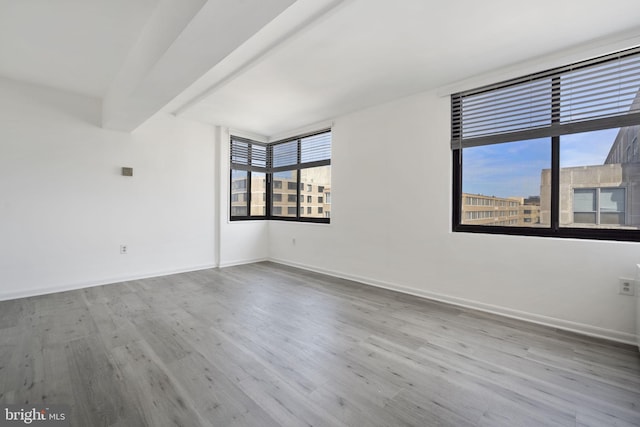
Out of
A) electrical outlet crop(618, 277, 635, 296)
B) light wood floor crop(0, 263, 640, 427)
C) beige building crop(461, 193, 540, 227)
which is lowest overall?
light wood floor crop(0, 263, 640, 427)

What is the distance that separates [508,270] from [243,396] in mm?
2720

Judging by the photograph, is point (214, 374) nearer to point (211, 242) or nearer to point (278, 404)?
point (278, 404)

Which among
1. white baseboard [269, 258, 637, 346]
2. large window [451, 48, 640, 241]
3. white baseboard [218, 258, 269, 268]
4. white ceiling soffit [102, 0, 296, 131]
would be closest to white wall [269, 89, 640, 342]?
white baseboard [269, 258, 637, 346]

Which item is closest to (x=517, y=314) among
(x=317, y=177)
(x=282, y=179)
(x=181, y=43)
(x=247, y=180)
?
Answer: (x=317, y=177)

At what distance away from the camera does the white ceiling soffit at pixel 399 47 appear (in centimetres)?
206

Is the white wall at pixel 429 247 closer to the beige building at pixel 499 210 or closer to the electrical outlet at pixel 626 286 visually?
the electrical outlet at pixel 626 286

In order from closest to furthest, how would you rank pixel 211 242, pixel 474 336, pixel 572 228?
1. pixel 474 336
2. pixel 572 228
3. pixel 211 242

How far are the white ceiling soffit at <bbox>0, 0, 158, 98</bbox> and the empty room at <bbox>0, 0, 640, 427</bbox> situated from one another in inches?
0.9

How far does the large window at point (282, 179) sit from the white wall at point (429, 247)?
35cm

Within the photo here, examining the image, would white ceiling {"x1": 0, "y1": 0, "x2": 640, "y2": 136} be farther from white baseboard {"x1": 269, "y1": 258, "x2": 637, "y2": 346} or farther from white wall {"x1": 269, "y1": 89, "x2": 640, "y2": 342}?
white baseboard {"x1": 269, "y1": 258, "x2": 637, "y2": 346}

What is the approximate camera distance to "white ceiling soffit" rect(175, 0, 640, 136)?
2.06m

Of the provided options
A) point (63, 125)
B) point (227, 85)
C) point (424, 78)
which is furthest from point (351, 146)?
point (63, 125)

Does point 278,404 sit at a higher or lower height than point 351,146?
lower

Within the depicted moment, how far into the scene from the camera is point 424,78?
3133 mm
